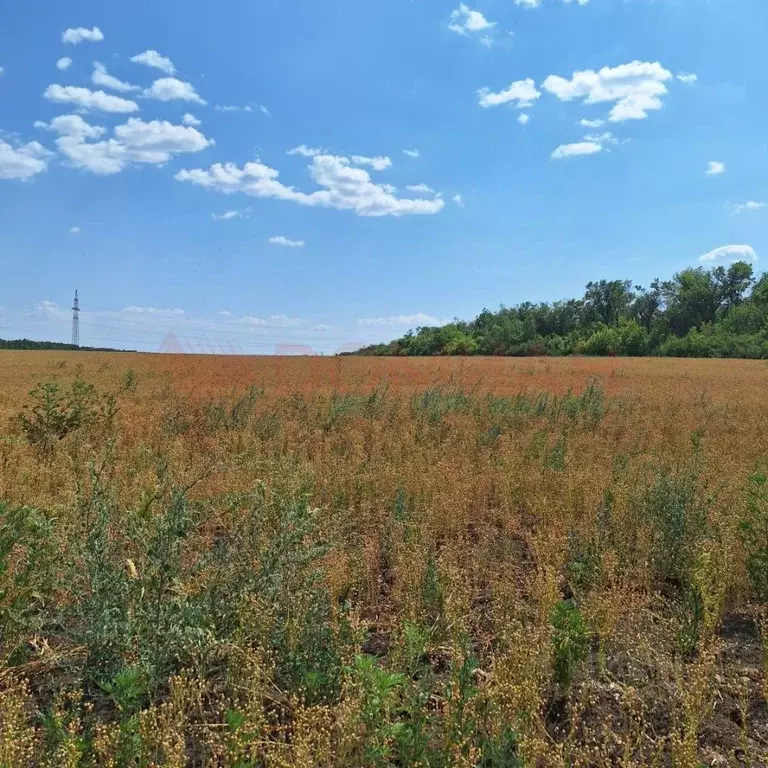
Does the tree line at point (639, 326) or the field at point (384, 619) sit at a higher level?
the tree line at point (639, 326)

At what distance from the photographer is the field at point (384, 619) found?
2.45 m

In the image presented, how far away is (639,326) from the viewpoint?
79812 mm

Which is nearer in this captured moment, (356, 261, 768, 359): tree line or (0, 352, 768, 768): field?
(0, 352, 768, 768): field

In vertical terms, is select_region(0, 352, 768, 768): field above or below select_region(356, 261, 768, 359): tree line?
below

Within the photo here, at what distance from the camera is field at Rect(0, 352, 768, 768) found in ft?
8.04

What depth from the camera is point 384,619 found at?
390cm

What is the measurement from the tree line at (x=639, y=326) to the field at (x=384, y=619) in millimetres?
62458

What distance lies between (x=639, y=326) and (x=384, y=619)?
84982mm

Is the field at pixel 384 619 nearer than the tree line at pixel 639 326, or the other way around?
the field at pixel 384 619

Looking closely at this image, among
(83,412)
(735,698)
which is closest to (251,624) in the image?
(735,698)

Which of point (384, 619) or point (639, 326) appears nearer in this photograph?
point (384, 619)

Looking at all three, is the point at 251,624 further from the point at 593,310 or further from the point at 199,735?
the point at 593,310

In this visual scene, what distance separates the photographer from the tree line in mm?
67312

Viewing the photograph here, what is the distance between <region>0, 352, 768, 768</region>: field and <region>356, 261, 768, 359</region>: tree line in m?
62.5
